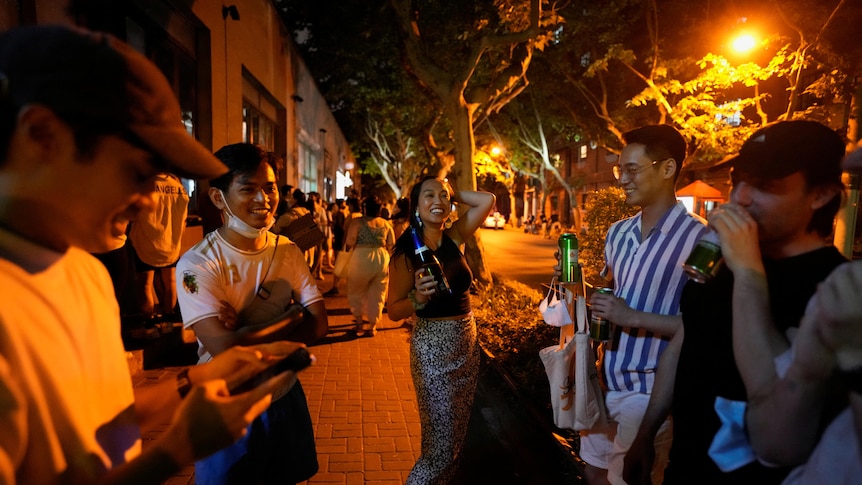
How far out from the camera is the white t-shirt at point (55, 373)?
31.9 inches

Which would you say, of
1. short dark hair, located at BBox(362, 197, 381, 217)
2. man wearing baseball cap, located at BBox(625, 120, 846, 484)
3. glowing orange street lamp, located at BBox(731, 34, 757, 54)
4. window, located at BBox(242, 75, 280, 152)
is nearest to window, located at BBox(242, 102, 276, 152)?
window, located at BBox(242, 75, 280, 152)

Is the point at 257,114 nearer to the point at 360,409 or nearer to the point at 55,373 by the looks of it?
the point at 360,409

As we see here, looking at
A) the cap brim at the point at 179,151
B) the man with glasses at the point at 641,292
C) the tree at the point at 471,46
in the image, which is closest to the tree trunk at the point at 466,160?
the tree at the point at 471,46

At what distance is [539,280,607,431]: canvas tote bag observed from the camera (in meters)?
A: 2.50

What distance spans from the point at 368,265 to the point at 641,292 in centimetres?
511

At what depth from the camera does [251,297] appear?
216cm

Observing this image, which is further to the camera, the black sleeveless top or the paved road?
the paved road

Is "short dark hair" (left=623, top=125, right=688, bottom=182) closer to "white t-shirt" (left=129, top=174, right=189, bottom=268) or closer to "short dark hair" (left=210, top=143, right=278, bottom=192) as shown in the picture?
"short dark hair" (left=210, top=143, right=278, bottom=192)

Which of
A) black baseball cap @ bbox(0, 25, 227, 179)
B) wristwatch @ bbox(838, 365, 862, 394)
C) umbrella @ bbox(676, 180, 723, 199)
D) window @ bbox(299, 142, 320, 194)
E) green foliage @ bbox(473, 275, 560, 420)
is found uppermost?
window @ bbox(299, 142, 320, 194)

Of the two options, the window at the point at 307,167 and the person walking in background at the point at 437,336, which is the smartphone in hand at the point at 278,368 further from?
the window at the point at 307,167

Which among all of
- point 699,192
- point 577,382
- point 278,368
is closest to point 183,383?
point 278,368

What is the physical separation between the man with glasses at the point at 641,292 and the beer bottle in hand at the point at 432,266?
Answer: 32.3 inches

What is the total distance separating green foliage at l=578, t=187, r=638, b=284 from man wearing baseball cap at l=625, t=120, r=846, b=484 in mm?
4828

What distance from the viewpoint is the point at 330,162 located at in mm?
24859
